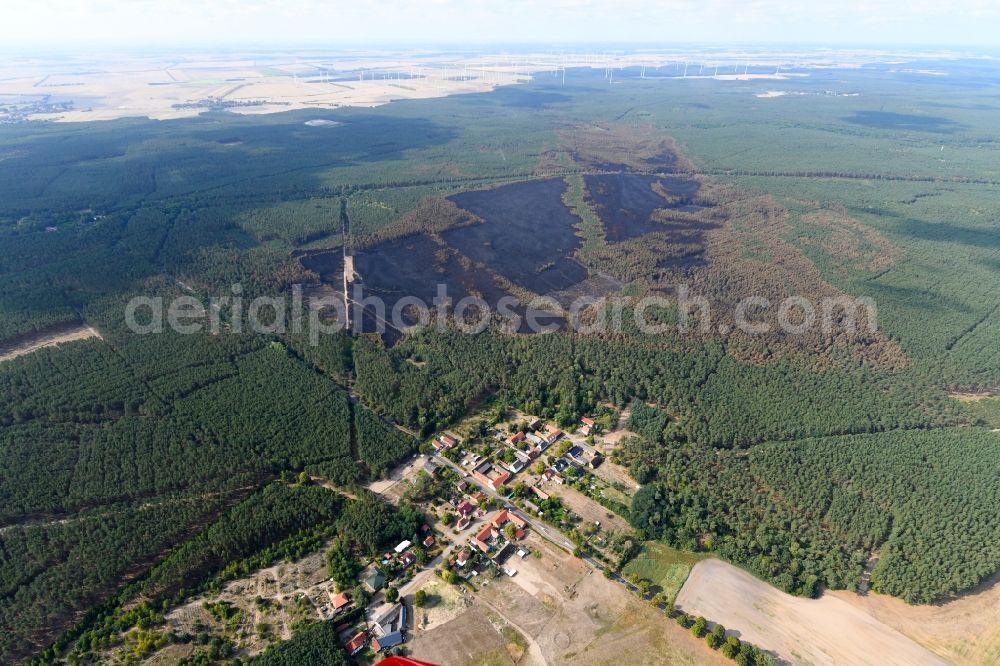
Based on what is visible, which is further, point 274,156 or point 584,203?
point 274,156

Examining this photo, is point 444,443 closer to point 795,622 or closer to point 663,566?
point 663,566

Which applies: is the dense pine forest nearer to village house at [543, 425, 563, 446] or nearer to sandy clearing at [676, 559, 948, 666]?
village house at [543, 425, 563, 446]

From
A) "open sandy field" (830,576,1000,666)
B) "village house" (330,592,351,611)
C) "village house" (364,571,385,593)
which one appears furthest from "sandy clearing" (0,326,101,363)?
"open sandy field" (830,576,1000,666)

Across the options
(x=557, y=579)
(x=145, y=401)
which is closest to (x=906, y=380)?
(x=557, y=579)

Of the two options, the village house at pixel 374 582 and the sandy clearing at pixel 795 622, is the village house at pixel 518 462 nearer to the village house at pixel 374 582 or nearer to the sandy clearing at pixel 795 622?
the village house at pixel 374 582

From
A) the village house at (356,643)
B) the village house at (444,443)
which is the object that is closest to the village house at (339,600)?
the village house at (356,643)

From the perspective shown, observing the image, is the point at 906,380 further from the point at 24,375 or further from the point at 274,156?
the point at 274,156
